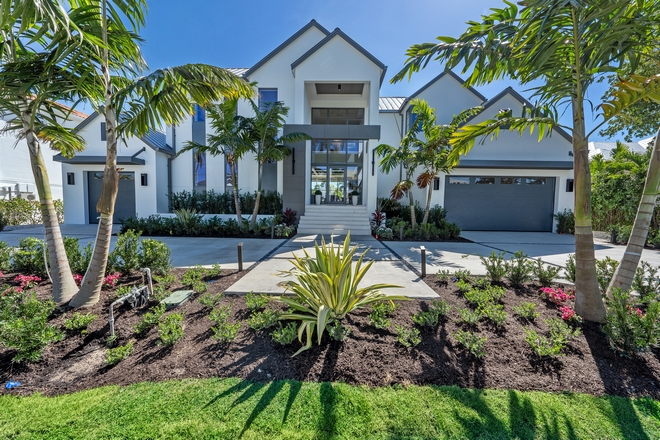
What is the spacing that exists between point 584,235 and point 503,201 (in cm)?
1137

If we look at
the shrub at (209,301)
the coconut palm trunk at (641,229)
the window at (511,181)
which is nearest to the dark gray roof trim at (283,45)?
the window at (511,181)

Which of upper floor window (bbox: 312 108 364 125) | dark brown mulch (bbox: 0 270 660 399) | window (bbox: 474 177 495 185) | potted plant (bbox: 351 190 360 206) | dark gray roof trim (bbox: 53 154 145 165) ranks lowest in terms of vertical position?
dark brown mulch (bbox: 0 270 660 399)

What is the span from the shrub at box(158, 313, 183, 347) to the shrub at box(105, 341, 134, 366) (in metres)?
0.28

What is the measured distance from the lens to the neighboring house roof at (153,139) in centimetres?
1357

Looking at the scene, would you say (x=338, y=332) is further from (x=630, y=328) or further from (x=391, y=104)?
(x=391, y=104)

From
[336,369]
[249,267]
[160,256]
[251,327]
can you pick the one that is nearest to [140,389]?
[251,327]

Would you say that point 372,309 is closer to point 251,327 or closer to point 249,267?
point 251,327

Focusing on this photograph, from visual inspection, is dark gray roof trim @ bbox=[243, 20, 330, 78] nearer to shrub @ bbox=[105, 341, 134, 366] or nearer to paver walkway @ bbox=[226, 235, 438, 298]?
paver walkway @ bbox=[226, 235, 438, 298]

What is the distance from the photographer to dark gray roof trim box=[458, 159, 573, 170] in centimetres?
1273

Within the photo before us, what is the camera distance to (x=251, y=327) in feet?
10.6

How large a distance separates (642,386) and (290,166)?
39.5 ft

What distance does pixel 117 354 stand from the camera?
268cm

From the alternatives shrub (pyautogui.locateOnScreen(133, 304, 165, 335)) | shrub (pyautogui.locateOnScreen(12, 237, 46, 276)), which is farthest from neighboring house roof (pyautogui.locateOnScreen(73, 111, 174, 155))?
shrub (pyautogui.locateOnScreen(133, 304, 165, 335))

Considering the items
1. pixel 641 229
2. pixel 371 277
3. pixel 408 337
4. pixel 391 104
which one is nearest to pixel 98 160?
pixel 371 277
